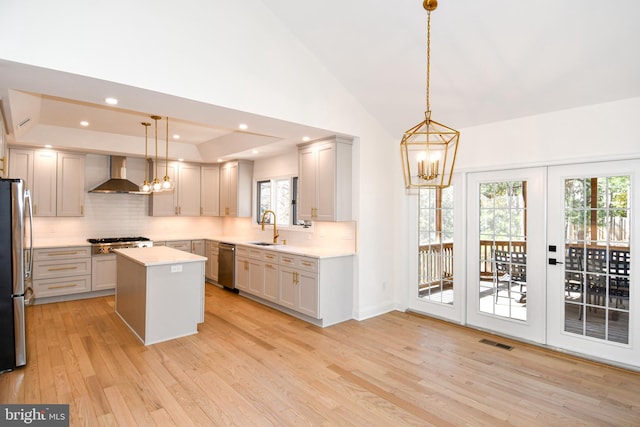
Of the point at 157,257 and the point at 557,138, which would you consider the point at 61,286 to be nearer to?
the point at 157,257

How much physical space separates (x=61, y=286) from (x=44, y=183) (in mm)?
1667

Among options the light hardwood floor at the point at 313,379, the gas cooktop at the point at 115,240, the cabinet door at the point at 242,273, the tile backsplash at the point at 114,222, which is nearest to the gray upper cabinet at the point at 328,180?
the cabinet door at the point at 242,273

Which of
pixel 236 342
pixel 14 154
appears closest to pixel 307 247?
pixel 236 342

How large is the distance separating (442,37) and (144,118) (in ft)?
13.2

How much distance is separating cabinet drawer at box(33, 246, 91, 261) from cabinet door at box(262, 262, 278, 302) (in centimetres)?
297

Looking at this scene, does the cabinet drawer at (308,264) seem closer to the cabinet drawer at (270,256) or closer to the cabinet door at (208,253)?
the cabinet drawer at (270,256)

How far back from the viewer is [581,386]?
120 inches

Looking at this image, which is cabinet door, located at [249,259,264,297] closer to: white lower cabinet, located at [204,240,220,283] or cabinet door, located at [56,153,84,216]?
white lower cabinet, located at [204,240,220,283]

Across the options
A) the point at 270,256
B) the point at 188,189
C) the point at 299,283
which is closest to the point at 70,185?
the point at 188,189

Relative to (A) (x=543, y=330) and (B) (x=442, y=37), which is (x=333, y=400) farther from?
(B) (x=442, y=37)

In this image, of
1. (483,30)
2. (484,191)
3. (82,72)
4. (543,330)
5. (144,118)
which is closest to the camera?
(82,72)

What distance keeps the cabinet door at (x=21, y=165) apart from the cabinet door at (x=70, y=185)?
14.5 inches

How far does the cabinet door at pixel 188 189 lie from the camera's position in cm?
710

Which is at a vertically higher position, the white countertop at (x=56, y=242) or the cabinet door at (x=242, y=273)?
the white countertop at (x=56, y=242)
